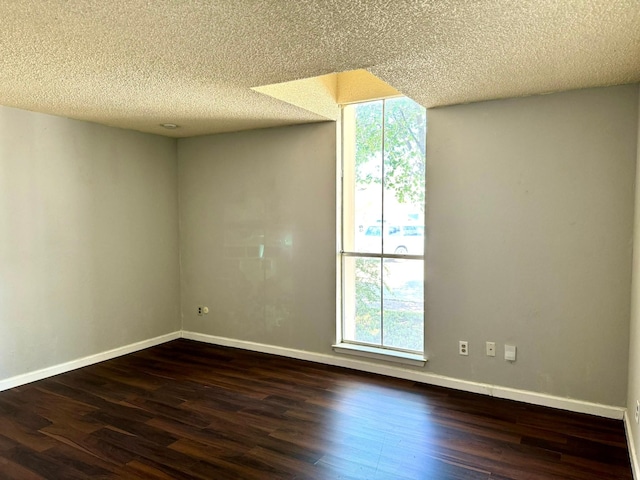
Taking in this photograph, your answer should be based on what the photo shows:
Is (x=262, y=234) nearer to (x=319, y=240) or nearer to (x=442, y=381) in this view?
(x=319, y=240)

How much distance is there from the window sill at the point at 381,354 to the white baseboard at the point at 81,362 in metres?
2.10

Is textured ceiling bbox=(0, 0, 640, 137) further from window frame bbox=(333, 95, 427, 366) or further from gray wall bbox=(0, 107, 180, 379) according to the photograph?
window frame bbox=(333, 95, 427, 366)

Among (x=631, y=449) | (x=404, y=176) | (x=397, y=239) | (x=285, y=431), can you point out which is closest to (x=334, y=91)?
(x=404, y=176)

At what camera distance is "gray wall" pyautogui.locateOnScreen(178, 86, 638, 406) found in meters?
2.99

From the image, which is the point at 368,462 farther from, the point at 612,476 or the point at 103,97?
the point at 103,97

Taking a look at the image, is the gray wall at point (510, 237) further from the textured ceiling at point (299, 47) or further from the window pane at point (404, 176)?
the textured ceiling at point (299, 47)

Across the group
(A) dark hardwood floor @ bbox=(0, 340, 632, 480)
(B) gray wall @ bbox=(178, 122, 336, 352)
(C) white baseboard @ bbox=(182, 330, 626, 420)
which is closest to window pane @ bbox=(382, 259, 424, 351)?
(C) white baseboard @ bbox=(182, 330, 626, 420)

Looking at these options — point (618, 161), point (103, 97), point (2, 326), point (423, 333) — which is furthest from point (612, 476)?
point (2, 326)

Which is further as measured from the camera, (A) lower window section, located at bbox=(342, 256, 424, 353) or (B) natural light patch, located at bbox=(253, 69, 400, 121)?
(A) lower window section, located at bbox=(342, 256, 424, 353)

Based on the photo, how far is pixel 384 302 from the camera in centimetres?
400

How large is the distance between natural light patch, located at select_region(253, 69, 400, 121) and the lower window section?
4.71ft

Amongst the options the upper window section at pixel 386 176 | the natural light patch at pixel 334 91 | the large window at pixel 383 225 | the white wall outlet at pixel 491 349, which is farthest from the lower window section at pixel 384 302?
the natural light patch at pixel 334 91

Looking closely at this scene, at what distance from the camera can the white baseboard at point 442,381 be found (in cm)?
307

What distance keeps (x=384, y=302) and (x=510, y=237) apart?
4.11ft
